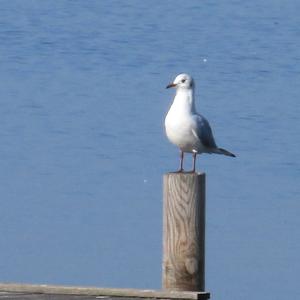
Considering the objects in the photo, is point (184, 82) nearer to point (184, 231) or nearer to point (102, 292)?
point (184, 231)

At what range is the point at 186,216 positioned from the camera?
8.38 meters

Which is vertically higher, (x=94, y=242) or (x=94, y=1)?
(x=94, y=1)

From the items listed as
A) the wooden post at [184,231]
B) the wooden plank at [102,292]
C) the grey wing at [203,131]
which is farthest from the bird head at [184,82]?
the wooden plank at [102,292]

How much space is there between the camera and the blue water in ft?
39.7

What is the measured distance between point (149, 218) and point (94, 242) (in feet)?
2.47

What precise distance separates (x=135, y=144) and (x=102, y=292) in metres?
7.65

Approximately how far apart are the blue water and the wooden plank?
307 centimetres

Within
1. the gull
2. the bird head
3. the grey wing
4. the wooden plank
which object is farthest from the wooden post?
the bird head

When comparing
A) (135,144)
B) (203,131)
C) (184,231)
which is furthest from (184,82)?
(135,144)

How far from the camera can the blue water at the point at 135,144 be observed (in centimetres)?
1209

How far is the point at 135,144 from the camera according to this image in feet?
51.9

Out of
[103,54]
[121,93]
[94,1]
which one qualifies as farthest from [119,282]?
[94,1]

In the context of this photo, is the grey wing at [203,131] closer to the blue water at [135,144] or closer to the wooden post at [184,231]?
the wooden post at [184,231]

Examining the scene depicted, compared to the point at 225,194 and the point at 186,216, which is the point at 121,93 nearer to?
the point at 225,194
